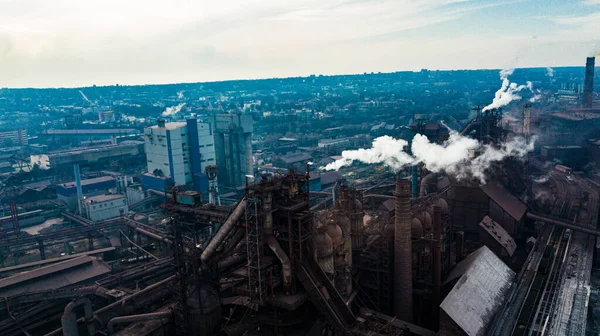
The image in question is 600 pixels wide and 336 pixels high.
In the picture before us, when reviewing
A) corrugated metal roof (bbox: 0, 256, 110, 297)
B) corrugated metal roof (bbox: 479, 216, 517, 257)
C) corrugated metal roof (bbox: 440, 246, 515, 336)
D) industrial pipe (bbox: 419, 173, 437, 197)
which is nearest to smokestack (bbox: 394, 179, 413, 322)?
corrugated metal roof (bbox: 440, 246, 515, 336)

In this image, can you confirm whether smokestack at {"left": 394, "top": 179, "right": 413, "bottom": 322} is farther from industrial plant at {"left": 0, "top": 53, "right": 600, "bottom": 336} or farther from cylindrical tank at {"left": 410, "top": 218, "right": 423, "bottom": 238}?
cylindrical tank at {"left": 410, "top": 218, "right": 423, "bottom": 238}

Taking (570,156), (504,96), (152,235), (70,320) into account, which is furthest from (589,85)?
(70,320)

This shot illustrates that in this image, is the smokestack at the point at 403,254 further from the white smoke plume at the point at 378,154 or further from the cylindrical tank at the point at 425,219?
the white smoke plume at the point at 378,154

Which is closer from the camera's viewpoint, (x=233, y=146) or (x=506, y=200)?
(x=506, y=200)

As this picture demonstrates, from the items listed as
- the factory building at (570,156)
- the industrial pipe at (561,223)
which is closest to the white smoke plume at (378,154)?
the industrial pipe at (561,223)

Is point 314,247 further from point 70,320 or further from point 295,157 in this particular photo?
point 295,157

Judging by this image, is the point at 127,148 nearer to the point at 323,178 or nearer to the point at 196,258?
the point at 323,178
